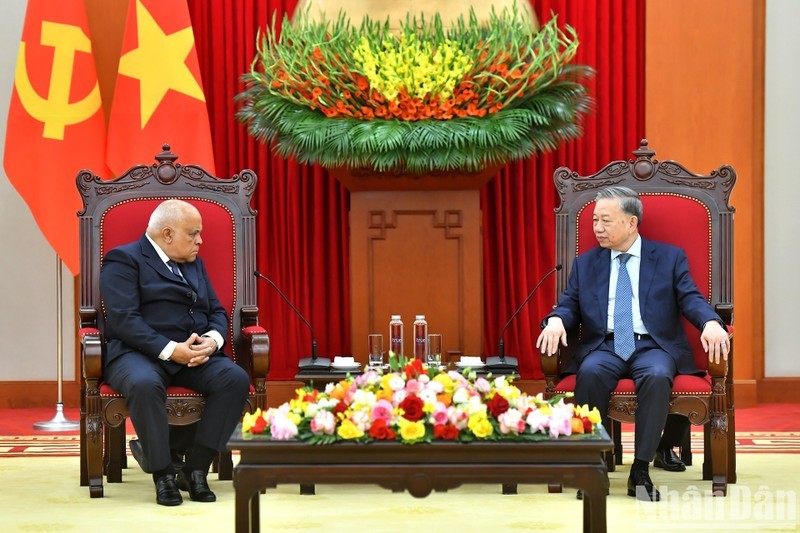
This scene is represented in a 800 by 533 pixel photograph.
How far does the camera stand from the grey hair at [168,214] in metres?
4.70

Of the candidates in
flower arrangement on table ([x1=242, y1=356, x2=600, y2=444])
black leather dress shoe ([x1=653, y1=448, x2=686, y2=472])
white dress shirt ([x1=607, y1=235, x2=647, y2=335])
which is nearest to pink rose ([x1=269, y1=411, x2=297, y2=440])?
flower arrangement on table ([x1=242, y1=356, x2=600, y2=444])

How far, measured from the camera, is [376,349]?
5.16 meters

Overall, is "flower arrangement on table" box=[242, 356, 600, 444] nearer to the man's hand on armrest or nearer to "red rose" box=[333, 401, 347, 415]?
"red rose" box=[333, 401, 347, 415]

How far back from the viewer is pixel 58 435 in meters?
5.97

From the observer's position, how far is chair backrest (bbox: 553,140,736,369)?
4.93 metres

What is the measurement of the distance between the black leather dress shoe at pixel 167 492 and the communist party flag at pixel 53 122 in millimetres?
2084

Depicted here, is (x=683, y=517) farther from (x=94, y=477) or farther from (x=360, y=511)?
(x=94, y=477)

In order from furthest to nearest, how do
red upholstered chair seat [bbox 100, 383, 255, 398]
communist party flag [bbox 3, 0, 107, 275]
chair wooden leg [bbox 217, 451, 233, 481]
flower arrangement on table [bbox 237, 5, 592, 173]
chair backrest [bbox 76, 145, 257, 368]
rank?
communist party flag [bbox 3, 0, 107, 275], flower arrangement on table [bbox 237, 5, 592, 173], chair backrest [bbox 76, 145, 257, 368], chair wooden leg [bbox 217, 451, 233, 481], red upholstered chair seat [bbox 100, 383, 255, 398]

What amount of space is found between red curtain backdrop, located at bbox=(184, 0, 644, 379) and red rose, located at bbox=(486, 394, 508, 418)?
337 centimetres

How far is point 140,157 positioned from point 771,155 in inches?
142

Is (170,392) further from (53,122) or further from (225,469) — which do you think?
(53,122)

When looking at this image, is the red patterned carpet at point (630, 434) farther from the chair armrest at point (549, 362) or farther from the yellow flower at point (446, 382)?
the yellow flower at point (446, 382)

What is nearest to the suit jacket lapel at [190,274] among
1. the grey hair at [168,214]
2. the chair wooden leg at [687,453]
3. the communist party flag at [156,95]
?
the grey hair at [168,214]

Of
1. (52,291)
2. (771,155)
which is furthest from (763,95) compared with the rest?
(52,291)
